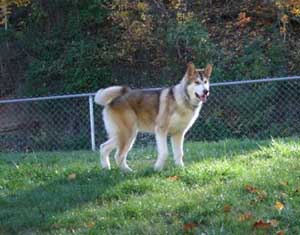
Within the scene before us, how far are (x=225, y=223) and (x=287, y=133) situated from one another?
7827 mm

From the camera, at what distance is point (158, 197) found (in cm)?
625

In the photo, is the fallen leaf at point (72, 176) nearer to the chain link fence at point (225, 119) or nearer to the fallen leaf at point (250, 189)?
the fallen leaf at point (250, 189)

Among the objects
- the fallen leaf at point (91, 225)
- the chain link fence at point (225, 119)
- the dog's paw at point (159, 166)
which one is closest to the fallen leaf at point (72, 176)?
the dog's paw at point (159, 166)

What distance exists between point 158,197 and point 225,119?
739cm

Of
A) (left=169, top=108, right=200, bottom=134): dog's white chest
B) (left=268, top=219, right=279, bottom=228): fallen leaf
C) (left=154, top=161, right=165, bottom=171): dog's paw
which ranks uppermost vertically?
(left=169, top=108, right=200, bottom=134): dog's white chest

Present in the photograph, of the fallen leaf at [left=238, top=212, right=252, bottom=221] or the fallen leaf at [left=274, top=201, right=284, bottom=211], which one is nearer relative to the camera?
the fallen leaf at [left=238, top=212, right=252, bottom=221]

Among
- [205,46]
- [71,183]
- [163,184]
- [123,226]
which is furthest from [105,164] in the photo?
[205,46]

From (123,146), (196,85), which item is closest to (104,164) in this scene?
(123,146)

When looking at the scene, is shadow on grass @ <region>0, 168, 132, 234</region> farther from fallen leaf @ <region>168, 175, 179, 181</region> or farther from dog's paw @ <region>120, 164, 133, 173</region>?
fallen leaf @ <region>168, 175, 179, 181</region>

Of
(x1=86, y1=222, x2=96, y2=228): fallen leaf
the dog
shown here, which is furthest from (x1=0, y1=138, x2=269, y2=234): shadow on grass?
the dog

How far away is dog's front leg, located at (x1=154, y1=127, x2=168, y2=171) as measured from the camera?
7.62 meters

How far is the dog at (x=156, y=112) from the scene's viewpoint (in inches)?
311

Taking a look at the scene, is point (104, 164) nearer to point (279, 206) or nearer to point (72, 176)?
point (72, 176)

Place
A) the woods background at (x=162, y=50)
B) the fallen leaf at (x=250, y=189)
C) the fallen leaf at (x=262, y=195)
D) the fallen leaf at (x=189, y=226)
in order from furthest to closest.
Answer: the woods background at (x=162, y=50) → the fallen leaf at (x=250, y=189) → the fallen leaf at (x=262, y=195) → the fallen leaf at (x=189, y=226)
